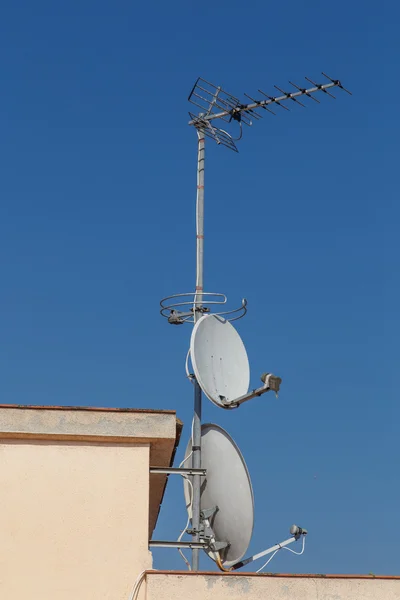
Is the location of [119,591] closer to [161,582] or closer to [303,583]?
[161,582]

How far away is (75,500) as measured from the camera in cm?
1412

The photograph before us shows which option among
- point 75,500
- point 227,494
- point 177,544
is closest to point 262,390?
point 227,494

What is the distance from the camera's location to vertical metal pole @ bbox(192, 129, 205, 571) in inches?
598

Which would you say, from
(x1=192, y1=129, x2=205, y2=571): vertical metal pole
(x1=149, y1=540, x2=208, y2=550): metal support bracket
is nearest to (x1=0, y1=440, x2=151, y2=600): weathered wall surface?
(x1=149, y1=540, x2=208, y2=550): metal support bracket

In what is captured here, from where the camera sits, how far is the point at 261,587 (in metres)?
13.5

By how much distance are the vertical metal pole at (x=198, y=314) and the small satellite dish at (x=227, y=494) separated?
0.20m

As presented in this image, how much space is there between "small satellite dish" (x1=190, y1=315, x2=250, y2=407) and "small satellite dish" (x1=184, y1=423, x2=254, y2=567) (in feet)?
2.57

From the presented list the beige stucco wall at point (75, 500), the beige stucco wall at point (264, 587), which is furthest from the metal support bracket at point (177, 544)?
the beige stucco wall at point (264, 587)

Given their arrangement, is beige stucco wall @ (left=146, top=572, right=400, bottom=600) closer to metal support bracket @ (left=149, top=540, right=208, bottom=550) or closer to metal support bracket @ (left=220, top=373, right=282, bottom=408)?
metal support bracket @ (left=149, top=540, right=208, bottom=550)

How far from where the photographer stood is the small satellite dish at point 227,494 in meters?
15.4

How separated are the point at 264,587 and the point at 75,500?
2.93 metres

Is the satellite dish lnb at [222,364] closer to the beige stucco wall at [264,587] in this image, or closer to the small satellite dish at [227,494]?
the small satellite dish at [227,494]

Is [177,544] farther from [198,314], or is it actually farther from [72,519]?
[198,314]

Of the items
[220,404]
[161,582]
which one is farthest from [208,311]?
[161,582]
